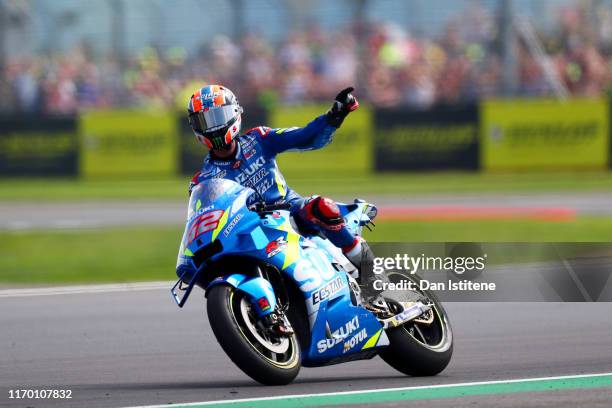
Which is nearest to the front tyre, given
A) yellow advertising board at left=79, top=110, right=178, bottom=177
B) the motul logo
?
the motul logo

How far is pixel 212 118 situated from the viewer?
20.6ft

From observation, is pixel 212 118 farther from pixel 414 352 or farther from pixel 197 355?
pixel 414 352

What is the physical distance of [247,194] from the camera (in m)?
5.87

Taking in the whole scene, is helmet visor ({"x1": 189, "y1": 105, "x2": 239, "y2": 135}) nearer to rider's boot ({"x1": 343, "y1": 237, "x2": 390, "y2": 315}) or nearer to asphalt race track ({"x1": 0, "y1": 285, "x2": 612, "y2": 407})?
rider's boot ({"x1": 343, "y1": 237, "x2": 390, "y2": 315})

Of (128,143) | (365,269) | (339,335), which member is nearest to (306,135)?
(365,269)

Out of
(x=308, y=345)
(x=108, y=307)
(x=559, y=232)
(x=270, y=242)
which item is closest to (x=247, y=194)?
(x=270, y=242)

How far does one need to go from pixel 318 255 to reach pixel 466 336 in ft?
5.86

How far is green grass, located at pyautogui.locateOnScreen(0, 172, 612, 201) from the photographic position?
19984mm

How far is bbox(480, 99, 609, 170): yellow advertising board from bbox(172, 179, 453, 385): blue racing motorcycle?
15.8 metres

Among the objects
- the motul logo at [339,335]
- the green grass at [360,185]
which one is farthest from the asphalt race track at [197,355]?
the green grass at [360,185]

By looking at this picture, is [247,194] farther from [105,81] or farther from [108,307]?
[105,81]

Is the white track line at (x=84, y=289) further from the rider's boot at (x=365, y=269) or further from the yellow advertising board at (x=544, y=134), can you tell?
the yellow advertising board at (x=544, y=134)

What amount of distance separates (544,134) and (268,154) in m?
15.7

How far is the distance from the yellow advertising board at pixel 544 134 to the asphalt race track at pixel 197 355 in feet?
44.0
